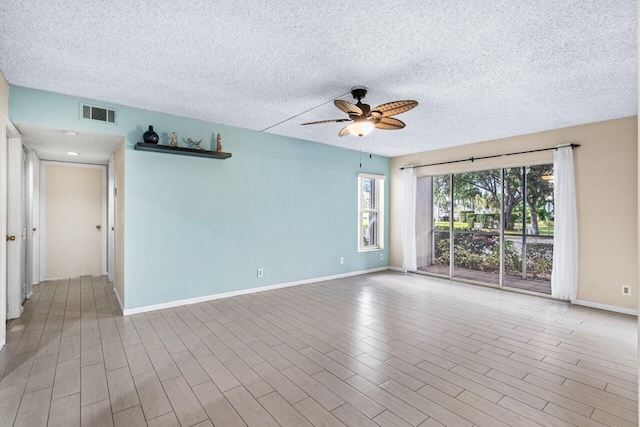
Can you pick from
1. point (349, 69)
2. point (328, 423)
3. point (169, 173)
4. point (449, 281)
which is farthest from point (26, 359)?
point (449, 281)

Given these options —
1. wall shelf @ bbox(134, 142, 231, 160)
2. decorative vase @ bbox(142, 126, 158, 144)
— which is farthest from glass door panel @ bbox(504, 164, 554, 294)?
decorative vase @ bbox(142, 126, 158, 144)

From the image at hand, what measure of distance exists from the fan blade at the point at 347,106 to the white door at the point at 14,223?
12.0 feet

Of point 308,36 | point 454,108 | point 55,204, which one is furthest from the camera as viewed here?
point 55,204

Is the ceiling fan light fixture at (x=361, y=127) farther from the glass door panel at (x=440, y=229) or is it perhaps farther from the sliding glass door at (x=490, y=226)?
the glass door panel at (x=440, y=229)

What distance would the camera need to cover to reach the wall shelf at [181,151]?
12.7 ft

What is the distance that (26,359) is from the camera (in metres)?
2.74

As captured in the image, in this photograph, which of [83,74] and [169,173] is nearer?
[83,74]

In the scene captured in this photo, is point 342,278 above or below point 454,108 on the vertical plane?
below

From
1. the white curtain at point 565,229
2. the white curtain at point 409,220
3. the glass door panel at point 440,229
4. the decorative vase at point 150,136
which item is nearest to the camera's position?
the decorative vase at point 150,136

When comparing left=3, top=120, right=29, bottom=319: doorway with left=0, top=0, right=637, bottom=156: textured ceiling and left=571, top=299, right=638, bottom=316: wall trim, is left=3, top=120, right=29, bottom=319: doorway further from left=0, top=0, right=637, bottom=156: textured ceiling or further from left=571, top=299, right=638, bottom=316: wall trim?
left=571, top=299, right=638, bottom=316: wall trim

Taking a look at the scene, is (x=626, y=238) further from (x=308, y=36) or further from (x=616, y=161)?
(x=308, y=36)

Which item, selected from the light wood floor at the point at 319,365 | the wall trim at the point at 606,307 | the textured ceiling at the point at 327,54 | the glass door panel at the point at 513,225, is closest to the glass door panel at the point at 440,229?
the glass door panel at the point at 513,225

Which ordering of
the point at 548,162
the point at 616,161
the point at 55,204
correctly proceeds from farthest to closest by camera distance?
the point at 55,204 < the point at 548,162 < the point at 616,161

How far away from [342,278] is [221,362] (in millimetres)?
3668
